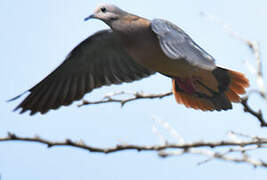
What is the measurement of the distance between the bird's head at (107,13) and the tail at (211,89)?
30.0 inches

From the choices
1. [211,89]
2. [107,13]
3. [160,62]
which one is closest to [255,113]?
[160,62]

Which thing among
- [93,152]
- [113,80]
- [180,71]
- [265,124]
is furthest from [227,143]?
[113,80]

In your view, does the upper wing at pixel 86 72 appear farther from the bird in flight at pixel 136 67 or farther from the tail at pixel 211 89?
the tail at pixel 211 89

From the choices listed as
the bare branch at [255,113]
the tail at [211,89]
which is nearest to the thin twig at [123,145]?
the bare branch at [255,113]

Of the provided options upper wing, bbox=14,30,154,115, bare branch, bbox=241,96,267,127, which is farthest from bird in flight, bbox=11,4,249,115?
bare branch, bbox=241,96,267,127

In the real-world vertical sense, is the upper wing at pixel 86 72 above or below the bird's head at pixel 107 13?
below

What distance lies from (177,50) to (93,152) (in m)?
1.16

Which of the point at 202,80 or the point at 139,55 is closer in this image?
the point at 139,55

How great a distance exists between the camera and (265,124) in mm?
2512

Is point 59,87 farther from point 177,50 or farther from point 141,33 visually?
point 177,50

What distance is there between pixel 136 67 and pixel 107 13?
2.62ft

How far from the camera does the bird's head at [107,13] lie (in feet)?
13.2

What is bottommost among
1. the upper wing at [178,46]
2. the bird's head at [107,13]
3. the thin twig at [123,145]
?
the thin twig at [123,145]

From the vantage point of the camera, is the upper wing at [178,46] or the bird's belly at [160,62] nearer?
the upper wing at [178,46]
